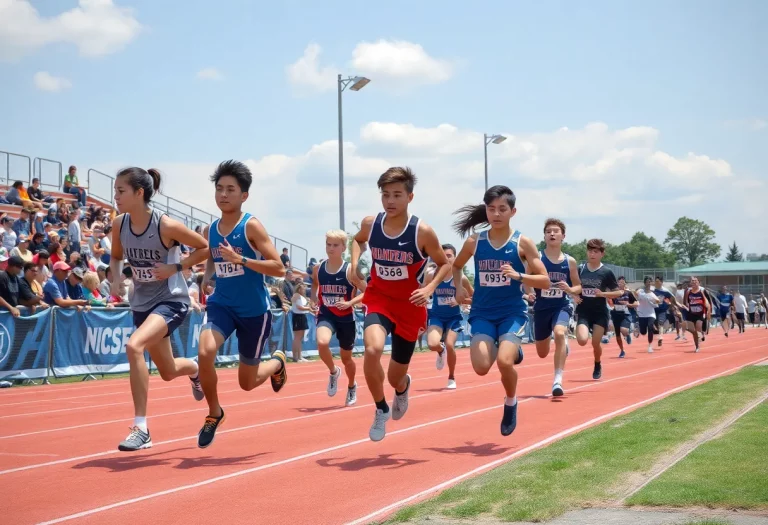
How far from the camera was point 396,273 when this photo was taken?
27.1ft

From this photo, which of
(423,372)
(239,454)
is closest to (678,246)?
(423,372)

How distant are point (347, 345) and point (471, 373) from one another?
25.4 ft

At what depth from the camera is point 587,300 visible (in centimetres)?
1644

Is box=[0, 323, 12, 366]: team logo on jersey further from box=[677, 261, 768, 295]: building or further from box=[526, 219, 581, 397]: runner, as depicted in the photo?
box=[677, 261, 768, 295]: building

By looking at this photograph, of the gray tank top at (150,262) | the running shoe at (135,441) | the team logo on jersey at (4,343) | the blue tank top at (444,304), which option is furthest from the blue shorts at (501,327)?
the team logo on jersey at (4,343)

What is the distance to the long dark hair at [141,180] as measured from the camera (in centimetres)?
832

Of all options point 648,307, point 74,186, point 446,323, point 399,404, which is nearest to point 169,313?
point 399,404

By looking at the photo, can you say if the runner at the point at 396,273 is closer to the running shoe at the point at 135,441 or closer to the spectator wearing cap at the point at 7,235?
the running shoe at the point at 135,441

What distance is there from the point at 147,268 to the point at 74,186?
23845 millimetres

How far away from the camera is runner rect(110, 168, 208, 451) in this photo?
8.16m

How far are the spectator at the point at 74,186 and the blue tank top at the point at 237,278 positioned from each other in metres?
23.4

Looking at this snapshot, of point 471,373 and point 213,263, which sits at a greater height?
point 213,263

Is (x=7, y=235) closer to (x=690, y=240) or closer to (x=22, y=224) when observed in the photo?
(x=22, y=224)

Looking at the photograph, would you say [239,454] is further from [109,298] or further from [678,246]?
[678,246]
